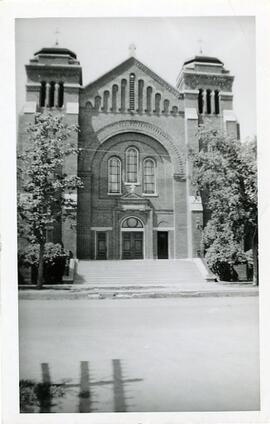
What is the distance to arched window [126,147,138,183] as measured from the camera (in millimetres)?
12953

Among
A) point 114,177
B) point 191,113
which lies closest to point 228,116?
point 191,113

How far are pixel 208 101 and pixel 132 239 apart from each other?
513 centimetres

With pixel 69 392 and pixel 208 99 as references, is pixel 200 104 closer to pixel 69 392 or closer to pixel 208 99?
pixel 208 99

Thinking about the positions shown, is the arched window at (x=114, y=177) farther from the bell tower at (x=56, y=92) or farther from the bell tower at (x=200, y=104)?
the bell tower at (x=200, y=104)

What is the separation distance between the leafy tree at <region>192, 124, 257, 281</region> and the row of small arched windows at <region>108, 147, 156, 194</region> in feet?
5.00

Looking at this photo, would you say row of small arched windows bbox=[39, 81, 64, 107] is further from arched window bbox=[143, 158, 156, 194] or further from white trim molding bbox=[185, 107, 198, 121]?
white trim molding bbox=[185, 107, 198, 121]

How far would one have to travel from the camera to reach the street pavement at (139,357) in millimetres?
6188

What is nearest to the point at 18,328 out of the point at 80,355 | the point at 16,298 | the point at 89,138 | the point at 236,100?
the point at 16,298

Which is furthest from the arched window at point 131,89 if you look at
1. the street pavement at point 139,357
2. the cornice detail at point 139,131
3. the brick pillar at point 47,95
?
the street pavement at point 139,357

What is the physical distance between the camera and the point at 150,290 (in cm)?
1065

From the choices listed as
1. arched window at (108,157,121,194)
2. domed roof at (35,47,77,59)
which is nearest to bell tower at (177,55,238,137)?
domed roof at (35,47,77,59)

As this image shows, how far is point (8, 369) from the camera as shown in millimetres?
6652

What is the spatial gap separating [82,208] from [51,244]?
1978mm
